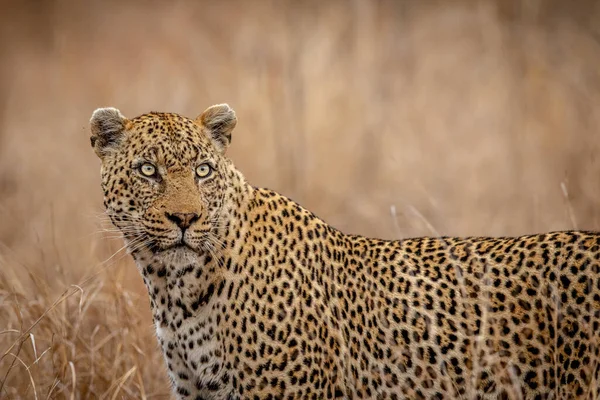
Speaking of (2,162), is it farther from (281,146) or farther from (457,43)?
(457,43)

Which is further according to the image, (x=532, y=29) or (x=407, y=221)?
(x=532, y=29)

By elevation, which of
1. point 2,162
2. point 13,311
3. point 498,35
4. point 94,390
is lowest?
point 94,390

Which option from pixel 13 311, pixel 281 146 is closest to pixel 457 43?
pixel 281 146

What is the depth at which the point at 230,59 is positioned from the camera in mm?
16344

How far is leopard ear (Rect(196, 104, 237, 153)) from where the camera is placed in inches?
233

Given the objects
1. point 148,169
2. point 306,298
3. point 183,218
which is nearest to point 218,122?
point 148,169

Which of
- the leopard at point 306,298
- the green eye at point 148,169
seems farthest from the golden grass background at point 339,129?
the green eye at point 148,169

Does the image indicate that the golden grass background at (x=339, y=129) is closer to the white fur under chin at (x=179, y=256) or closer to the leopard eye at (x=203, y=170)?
the white fur under chin at (x=179, y=256)

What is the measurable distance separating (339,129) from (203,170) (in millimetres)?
7333

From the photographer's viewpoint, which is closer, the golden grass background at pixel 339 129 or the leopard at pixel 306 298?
the leopard at pixel 306 298

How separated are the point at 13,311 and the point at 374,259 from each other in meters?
2.88

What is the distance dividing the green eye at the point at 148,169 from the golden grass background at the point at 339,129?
179cm

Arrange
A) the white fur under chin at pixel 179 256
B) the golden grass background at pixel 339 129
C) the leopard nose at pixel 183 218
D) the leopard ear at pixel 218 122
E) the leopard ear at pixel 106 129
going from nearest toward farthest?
the leopard nose at pixel 183 218
the white fur under chin at pixel 179 256
the leopard ear at pixel 106 129
the leopard ear at pixel 218 122
the golden grass background at pixel 339 129

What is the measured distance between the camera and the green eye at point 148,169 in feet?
18.3
